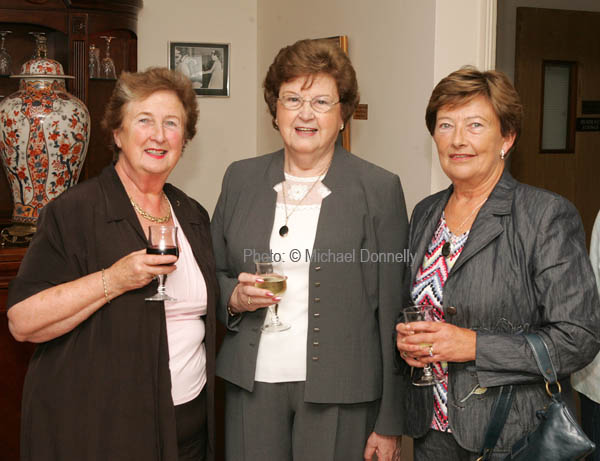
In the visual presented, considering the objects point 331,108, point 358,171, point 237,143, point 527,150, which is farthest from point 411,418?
point 237,143

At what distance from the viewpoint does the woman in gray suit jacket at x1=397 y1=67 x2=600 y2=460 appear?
6.26ft

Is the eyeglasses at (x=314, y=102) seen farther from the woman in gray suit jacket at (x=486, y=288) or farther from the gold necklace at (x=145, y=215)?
the gold necklace at (x=145, y=215)

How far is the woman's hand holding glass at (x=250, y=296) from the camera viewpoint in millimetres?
2105

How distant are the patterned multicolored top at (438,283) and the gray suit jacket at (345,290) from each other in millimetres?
120

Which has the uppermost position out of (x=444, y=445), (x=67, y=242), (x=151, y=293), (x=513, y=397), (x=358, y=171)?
(x=358, y=171)

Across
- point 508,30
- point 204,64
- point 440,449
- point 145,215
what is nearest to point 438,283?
point 440,449

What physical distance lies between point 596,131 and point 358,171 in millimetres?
3042

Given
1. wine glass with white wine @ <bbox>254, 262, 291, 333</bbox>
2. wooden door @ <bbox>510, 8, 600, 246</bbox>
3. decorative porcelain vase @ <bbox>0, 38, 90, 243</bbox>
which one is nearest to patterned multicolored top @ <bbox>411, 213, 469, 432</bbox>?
wine glass with white wine @ <bbox>254, 262, 291, 333</bbox>

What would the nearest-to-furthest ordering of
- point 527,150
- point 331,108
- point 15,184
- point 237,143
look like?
point 331,108 → point 15,184 → point 527,150 → point 237,143

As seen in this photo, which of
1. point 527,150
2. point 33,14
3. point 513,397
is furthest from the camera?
point 527,150

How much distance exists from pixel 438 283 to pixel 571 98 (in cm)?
308

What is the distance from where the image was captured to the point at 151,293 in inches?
83.1

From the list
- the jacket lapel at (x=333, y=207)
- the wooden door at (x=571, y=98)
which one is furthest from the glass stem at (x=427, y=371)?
the wooden door at (x=571, y=98)

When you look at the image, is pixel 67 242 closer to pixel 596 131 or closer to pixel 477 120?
pixel 477 120
